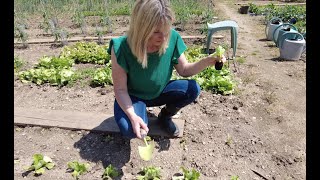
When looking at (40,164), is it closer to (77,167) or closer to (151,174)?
(77,167)

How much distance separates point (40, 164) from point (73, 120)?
0.70 metres

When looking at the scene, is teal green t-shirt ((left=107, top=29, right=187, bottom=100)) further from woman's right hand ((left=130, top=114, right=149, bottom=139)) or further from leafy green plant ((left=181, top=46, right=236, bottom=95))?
leafy green plant ((left=181, top=46, right=236, bottom=95))

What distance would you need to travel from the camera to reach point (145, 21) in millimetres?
2225

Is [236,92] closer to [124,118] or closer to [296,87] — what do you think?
[296,87]

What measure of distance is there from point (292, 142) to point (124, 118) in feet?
5.39

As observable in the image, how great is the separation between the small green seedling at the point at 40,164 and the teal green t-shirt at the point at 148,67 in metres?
0.89

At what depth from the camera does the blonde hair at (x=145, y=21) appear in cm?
220

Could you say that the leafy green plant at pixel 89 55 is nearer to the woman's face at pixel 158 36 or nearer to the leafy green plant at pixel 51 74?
the leafy green plant at pixel 51 74

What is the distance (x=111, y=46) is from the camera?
2.59 m

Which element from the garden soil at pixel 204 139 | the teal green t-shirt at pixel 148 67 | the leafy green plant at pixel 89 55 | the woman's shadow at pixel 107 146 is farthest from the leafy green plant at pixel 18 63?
the teal green t-shirt at pixel 148 67

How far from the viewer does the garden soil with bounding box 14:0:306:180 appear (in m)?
2.74

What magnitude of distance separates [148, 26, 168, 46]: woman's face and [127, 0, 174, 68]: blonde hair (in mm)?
22

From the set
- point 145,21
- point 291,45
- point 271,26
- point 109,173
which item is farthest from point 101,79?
point 271,26
